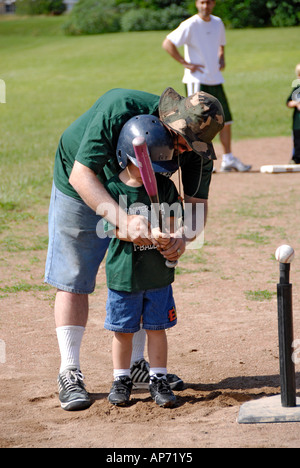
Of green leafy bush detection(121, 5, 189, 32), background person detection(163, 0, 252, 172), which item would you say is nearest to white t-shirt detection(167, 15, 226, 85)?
background person detection(163, 0, 252, 172)

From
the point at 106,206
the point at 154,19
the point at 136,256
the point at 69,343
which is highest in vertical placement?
the point at 154,19

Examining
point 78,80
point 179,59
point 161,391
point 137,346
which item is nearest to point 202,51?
point 179,59

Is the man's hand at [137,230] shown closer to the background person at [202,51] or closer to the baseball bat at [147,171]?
the baseball bat at [147,171]

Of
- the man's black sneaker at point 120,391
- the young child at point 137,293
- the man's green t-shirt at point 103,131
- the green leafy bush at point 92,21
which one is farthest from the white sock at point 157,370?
the green leafy bush at point 92,21

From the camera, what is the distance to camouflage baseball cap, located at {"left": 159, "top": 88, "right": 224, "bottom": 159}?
11.0 ft

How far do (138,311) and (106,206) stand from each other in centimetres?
63

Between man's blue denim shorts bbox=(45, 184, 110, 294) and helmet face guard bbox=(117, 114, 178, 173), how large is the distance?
0.48 metres

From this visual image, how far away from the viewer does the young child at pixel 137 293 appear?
12.0ft

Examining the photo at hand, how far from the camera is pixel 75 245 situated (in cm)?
386

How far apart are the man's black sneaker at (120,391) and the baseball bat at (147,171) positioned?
694 millimetres

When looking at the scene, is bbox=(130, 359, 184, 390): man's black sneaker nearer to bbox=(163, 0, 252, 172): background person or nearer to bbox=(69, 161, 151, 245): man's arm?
bbox=(69, 161, 151, 245): man's arm

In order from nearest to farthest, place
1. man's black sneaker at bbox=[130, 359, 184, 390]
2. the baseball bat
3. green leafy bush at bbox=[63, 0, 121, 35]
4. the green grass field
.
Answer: the baseball bat
man's black sneaker at bbox=[130, 359, 184, 390]
the green grass field
green leafy bush at bbox=[63, 0, 121, 35]

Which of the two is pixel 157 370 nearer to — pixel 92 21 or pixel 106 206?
pixel 106 206
